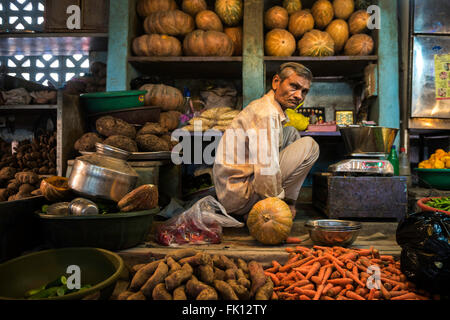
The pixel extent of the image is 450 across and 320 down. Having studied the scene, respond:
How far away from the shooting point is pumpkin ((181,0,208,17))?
158 inches

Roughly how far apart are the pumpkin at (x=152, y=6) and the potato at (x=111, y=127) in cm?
193

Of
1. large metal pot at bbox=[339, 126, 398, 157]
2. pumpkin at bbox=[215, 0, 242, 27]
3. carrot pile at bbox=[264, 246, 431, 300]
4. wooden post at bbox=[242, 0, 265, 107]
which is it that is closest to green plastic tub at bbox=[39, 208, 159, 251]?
carrot pile at bbox=[264, 246, 431, 300]

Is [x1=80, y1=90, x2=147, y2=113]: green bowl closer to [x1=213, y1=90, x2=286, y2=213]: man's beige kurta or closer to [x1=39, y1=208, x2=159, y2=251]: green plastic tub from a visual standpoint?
[x1=213, y1=90, x2=286, y2=213]: man's beige kurta

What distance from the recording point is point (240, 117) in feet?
8.59

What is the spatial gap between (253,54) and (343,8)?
1411mm

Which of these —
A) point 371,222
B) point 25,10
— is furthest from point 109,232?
point 25,10

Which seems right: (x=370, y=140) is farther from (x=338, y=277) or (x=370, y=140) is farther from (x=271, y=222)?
(x=338, y=277)

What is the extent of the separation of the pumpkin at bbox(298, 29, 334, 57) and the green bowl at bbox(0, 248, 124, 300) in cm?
337

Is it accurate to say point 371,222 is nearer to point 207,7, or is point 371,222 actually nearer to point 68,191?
point 68,191

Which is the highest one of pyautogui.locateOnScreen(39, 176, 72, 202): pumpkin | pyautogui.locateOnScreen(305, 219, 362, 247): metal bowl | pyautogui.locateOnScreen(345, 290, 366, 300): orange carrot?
pyautogui.locateOnScreen(39, 176, 72, 202): pumpkin

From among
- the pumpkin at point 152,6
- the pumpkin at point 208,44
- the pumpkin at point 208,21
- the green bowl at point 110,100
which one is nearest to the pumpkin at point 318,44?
the pumpkin at point 208,44

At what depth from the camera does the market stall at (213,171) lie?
1.59m

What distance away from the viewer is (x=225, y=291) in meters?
1.40
